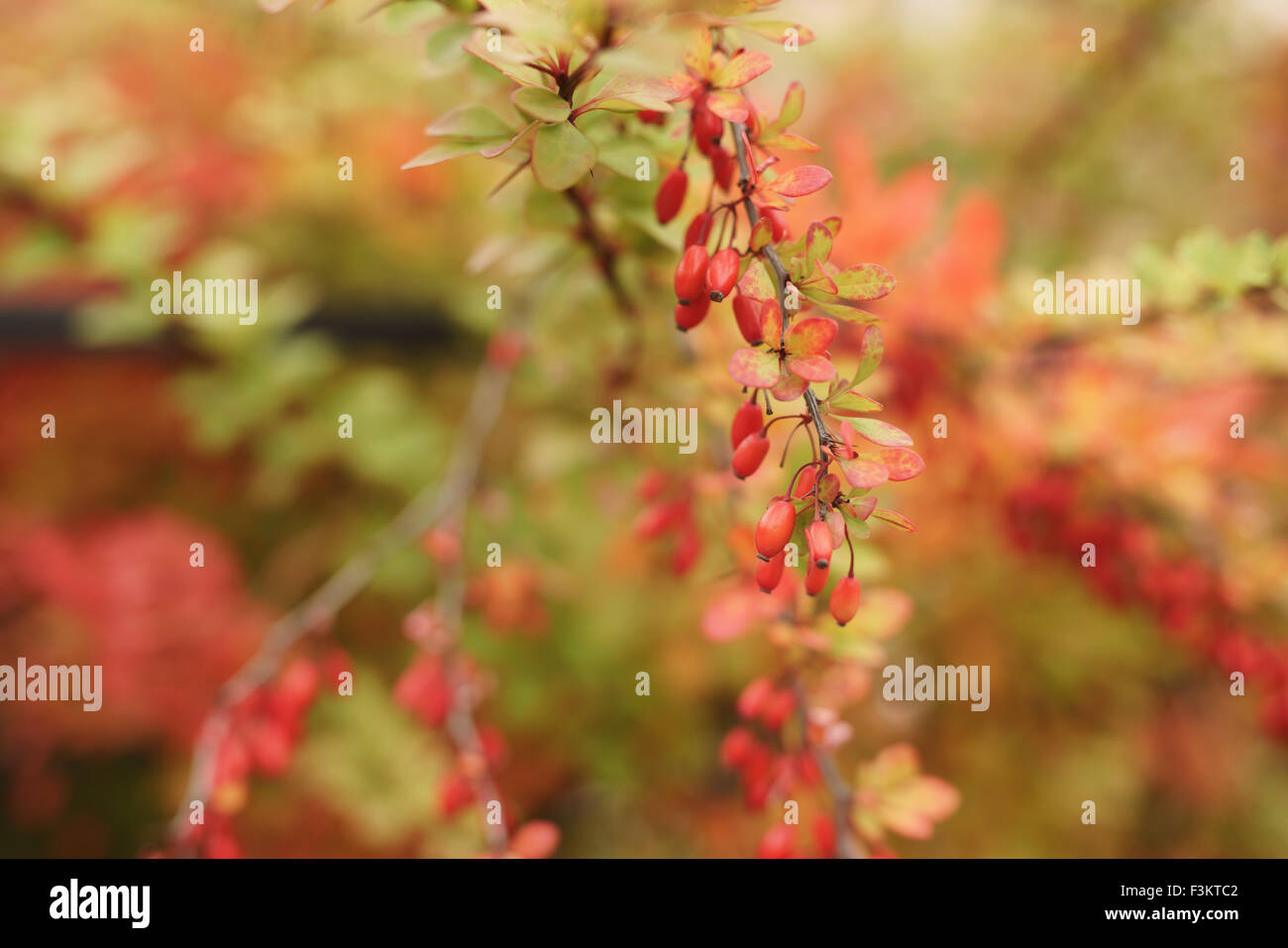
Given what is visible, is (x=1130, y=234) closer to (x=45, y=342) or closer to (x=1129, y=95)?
(x=1129, y=95)

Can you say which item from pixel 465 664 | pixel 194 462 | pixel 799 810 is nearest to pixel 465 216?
pixel 194 462

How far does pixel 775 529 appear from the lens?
1.36 feet

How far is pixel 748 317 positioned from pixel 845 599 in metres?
0.17

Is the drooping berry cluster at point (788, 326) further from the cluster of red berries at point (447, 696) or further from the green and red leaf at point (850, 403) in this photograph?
the cluster of red berries at point (447, 696)

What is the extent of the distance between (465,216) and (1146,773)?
5.88 feet

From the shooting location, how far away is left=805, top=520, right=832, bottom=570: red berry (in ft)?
1.34

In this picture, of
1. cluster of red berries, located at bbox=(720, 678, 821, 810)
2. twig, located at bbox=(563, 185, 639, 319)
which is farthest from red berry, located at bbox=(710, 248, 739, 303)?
cluster of red berries, located at bbox=(720, 678, 821, 810)

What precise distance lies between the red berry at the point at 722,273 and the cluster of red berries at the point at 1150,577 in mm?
620

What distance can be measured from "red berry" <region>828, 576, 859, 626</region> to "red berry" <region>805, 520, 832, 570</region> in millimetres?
45

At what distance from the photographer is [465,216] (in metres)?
1.54

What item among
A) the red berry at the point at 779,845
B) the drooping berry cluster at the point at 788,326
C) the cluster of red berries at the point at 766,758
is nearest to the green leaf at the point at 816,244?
the drooping berry cluster at the point at 788,326

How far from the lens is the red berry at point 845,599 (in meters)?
0.45

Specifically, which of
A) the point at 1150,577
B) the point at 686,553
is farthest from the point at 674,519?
the point at 1150,577

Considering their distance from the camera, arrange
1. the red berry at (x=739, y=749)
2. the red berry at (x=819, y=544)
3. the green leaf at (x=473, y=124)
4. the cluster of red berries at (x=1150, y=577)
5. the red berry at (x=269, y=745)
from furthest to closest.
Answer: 1. the cluster of red berries at (x=1150, y=577)
2. the red berry at (x=269, y=745)
3. the red berry at (x=739, y=749)
4. the green leaf at (x=473, y=124)
5. the red berry at (x=819, y=544)
